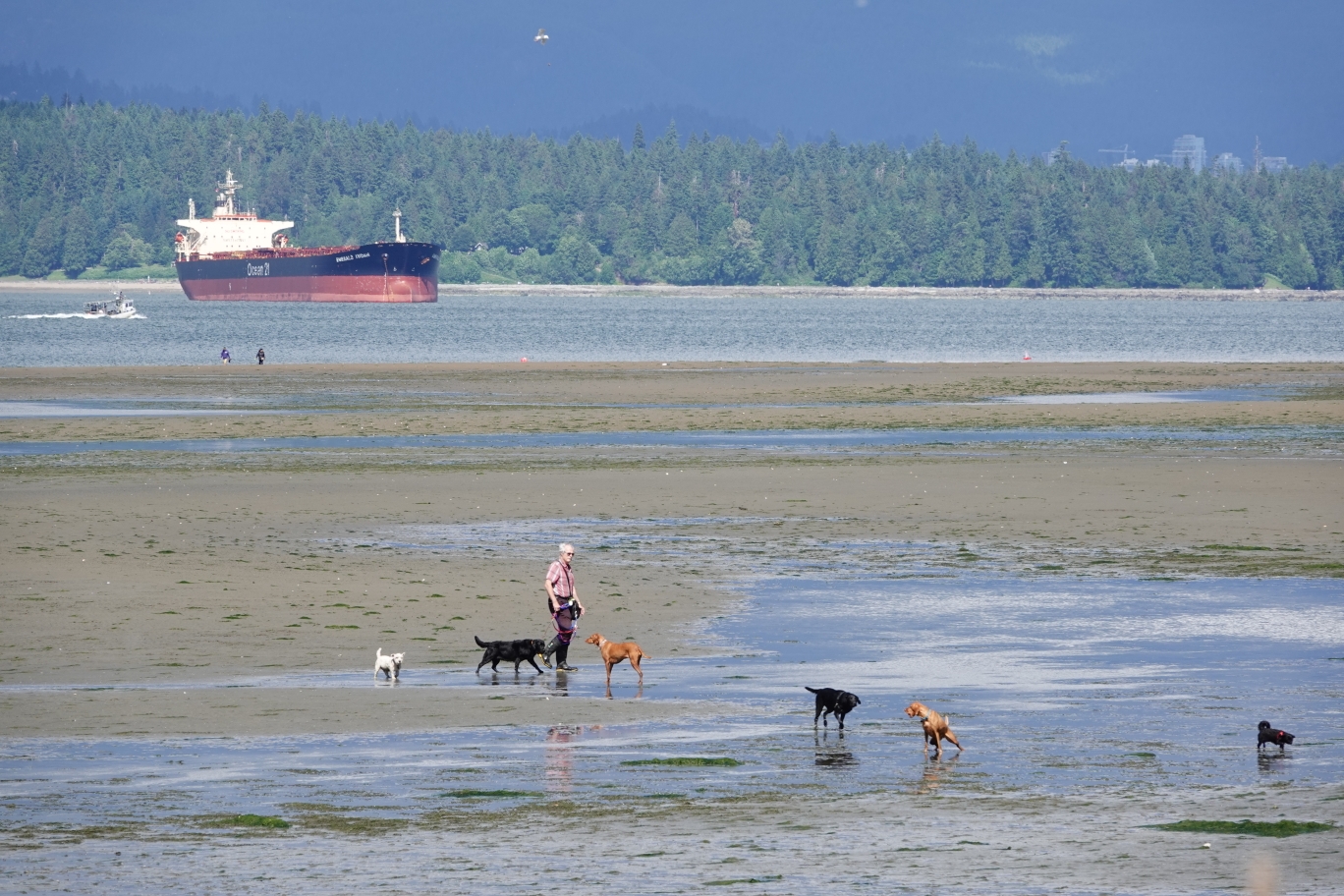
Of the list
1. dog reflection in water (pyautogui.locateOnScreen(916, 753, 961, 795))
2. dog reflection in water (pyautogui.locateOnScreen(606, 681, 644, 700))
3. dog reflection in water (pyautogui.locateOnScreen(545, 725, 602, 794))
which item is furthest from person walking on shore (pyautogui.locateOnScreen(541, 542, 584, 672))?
dog reflection in water (pyautogui.locateOnScreen(916, 753, 961, 795))

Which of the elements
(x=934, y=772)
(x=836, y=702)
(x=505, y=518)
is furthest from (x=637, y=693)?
(x=505, y=518)

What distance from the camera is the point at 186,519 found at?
29547 mm

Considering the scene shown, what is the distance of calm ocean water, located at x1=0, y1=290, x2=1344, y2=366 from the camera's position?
91.4 metres

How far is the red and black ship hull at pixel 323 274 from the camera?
620 ft

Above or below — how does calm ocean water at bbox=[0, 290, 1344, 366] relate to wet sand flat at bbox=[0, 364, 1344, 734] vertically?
above

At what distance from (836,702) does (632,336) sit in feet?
351

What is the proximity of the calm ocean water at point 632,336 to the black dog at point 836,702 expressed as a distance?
2770 inches

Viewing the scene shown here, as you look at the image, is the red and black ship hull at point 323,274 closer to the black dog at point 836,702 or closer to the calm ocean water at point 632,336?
the calm ocean water at point 632,336

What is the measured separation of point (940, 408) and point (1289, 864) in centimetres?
4289

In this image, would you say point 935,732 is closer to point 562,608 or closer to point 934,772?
point 934,772

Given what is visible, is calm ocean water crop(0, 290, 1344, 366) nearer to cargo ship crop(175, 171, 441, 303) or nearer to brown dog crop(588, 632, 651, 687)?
cargo ship crop(175, 171, 441, 303)

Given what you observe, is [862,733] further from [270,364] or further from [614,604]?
[270,364]

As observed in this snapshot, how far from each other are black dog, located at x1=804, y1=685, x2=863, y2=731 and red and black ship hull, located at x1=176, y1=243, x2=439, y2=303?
177m

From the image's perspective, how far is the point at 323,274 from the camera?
189250mm
